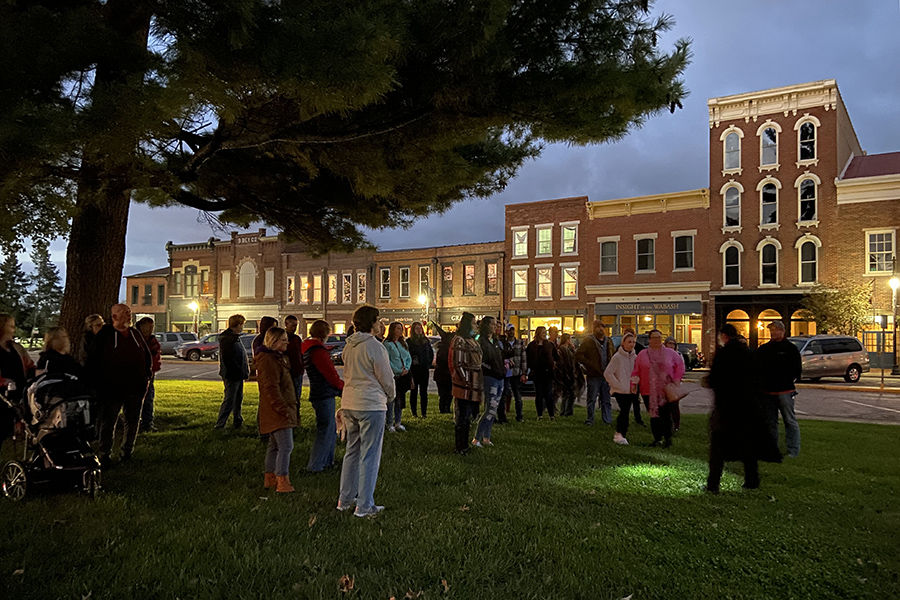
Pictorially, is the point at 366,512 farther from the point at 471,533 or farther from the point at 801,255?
the point at 801,255

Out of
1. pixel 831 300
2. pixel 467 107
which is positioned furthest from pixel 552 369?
pixel 831 300

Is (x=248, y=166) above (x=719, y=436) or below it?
above

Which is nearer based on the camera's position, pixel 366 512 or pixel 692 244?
pixel 366 512

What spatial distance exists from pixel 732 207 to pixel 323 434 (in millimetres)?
30512

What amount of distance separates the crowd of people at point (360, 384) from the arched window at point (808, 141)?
26.6 m

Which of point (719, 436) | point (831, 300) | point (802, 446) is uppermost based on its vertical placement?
point (831, 300)

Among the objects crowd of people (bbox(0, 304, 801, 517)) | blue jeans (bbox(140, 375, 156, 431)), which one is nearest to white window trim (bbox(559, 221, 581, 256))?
crowd of people (bbox(0, 304, 801, 517))

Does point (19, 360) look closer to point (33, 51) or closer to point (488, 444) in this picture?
point (33, 51)

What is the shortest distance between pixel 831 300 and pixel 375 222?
82.8 feet

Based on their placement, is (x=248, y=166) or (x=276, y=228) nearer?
(x=248, y=166)

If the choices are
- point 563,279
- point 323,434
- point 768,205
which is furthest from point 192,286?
point 323,434

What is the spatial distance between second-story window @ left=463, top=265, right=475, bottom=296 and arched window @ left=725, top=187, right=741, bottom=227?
1553 centimetres

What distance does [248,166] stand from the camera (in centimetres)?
977

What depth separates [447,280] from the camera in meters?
41.8
